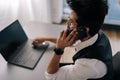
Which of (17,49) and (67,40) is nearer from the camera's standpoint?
(67,40)

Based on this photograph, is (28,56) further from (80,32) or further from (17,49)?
(80,32)

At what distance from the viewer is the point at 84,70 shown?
0.93 m

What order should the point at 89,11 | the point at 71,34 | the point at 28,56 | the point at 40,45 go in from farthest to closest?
1. the point at 40,45
2. the point at 28,56
3. the point at 71,34
4. the point at 89,11

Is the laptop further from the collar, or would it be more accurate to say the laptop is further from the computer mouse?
the collar

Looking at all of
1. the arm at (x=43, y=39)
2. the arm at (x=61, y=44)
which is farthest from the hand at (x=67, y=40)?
the arm at (x=43, y=39)

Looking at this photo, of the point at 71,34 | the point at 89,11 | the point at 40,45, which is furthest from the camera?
the point at 40,45

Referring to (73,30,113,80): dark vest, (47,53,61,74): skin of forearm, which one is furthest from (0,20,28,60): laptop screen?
(73,30,113,80): dark vest

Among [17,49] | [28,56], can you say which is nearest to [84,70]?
[28,56]

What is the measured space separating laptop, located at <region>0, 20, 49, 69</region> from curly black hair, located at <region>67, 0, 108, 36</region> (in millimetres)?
421

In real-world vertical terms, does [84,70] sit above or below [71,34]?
below

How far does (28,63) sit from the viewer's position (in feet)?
3.72

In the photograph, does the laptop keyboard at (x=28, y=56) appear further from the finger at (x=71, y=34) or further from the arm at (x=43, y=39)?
the finger at (x=71, y=34)

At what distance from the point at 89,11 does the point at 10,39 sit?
58 cm

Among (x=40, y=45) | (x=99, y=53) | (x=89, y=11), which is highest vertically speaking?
(x=89, y=11)
